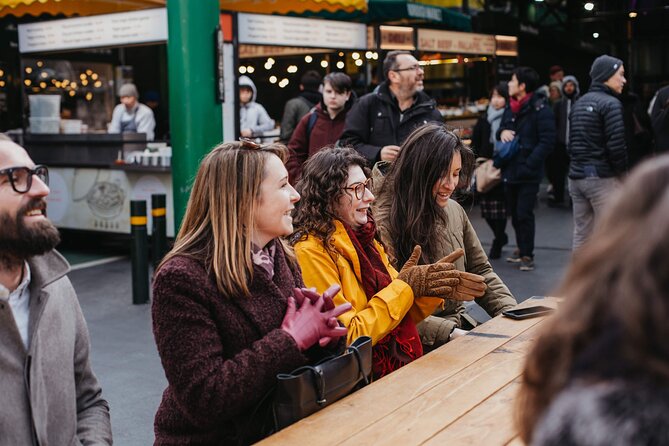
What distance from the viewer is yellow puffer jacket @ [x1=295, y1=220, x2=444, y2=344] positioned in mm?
3164

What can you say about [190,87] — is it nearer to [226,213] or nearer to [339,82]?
[339,82]

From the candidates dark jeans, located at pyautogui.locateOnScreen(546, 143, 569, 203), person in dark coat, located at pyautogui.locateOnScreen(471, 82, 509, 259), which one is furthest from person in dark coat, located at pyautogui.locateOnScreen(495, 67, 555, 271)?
dark jeans, located at pyautogui.locateOnScreen(546, 143, 569, 203)

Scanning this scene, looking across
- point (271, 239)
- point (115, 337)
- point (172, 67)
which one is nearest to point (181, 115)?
point (172, 67)

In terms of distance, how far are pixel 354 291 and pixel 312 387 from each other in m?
0.98

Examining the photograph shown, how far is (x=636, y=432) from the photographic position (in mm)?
1025

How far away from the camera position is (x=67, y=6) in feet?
36.3

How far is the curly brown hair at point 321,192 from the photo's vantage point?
3.38 meters

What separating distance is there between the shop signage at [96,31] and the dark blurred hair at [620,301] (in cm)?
789

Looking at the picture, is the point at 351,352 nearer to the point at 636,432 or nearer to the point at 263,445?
the point at 263,445

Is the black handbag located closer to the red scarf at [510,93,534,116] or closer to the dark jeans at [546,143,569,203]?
the red scarf at [510,93,534,116]

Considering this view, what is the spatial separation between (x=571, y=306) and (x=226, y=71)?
7.79m

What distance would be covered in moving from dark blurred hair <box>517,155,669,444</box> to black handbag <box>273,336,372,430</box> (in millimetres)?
1277

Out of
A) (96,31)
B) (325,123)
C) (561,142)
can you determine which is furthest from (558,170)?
(96,31)

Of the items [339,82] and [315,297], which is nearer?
[315,297]
